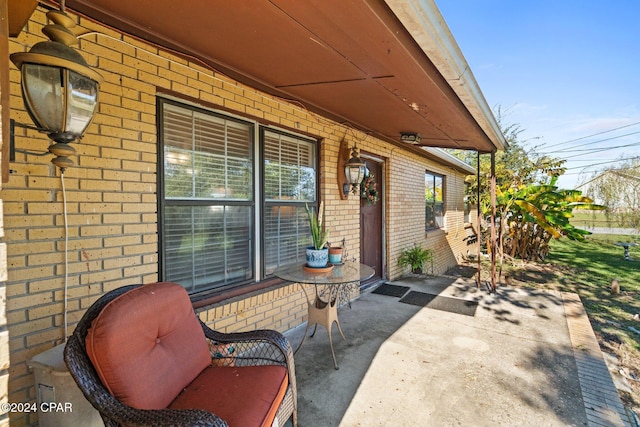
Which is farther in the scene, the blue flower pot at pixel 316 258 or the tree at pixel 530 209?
the tree at pixel 530 209

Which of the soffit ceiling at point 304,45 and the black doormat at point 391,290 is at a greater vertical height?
the soffit ceiling at point 304,45

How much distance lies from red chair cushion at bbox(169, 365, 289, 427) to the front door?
3.52 m

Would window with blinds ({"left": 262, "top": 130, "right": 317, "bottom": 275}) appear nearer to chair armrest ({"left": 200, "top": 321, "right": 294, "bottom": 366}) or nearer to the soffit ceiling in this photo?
the soffit ceiling

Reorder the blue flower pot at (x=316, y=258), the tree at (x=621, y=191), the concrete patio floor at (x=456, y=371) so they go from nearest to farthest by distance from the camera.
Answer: the concrete patio floor at (x=456, y=371)
the blue flower pot at (x=316, y=258)
the tree at (x=621, y=191)

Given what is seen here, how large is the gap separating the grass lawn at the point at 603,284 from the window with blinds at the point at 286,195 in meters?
3.41

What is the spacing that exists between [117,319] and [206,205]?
1.49 meters

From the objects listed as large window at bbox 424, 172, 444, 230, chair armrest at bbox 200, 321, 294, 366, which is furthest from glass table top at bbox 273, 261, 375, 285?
large window at bbox 424, 172, 444, 230

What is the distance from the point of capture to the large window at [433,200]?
8078 mm

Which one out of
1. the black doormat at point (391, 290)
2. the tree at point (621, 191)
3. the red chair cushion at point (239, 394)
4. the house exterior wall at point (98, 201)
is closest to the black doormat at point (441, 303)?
the black doormat at point (391, 290)

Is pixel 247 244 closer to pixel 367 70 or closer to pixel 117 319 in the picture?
pixel 117 319

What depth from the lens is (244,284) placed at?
125 inches

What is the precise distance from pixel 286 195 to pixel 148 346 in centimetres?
242

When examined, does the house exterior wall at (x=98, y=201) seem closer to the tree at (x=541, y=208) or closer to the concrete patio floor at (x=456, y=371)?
the concrete patio floor at (x=456, y=371)

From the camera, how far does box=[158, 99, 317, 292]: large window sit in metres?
2.58
